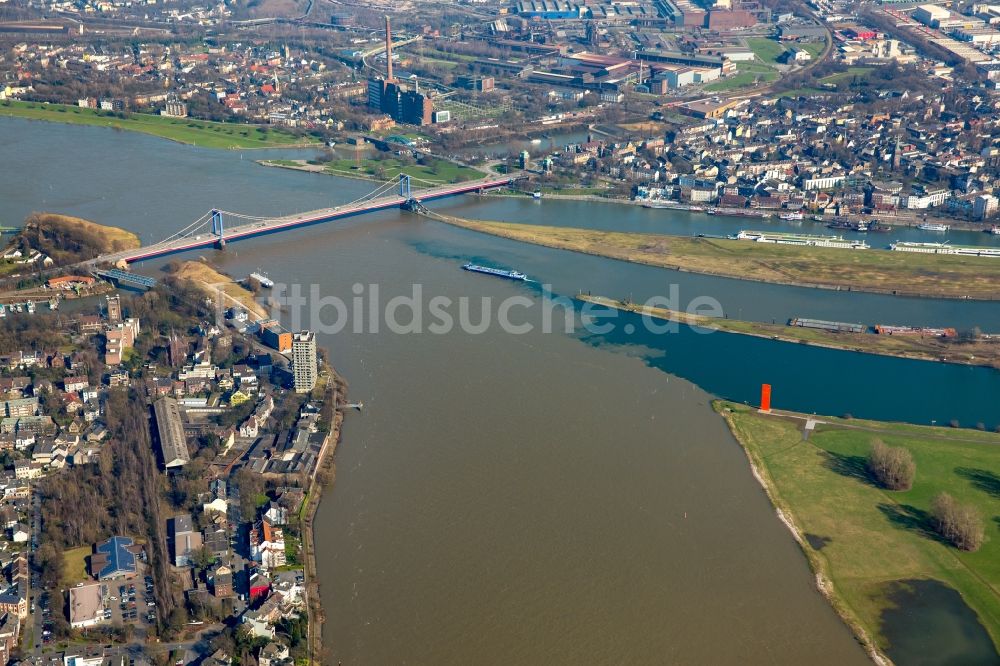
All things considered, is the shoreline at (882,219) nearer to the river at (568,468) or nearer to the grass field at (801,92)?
the river at (568,468)

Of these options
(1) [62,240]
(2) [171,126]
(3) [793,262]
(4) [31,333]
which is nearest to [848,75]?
(3) [793,262]

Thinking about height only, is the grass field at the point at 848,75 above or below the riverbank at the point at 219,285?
above

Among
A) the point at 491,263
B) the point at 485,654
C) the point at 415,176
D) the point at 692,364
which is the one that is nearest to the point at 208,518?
the point at 485,654

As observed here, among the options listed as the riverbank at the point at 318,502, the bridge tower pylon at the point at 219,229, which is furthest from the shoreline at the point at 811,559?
the bridge tower pylon at the point at 219,229

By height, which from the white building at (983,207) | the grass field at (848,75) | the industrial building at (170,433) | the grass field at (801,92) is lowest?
the industrial building at (170,433)

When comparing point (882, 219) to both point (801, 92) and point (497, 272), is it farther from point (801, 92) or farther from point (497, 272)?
point (801, 92)

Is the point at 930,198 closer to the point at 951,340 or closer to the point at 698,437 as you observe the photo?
the point at 951,340

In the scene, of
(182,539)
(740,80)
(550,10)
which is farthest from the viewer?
(550,10)
